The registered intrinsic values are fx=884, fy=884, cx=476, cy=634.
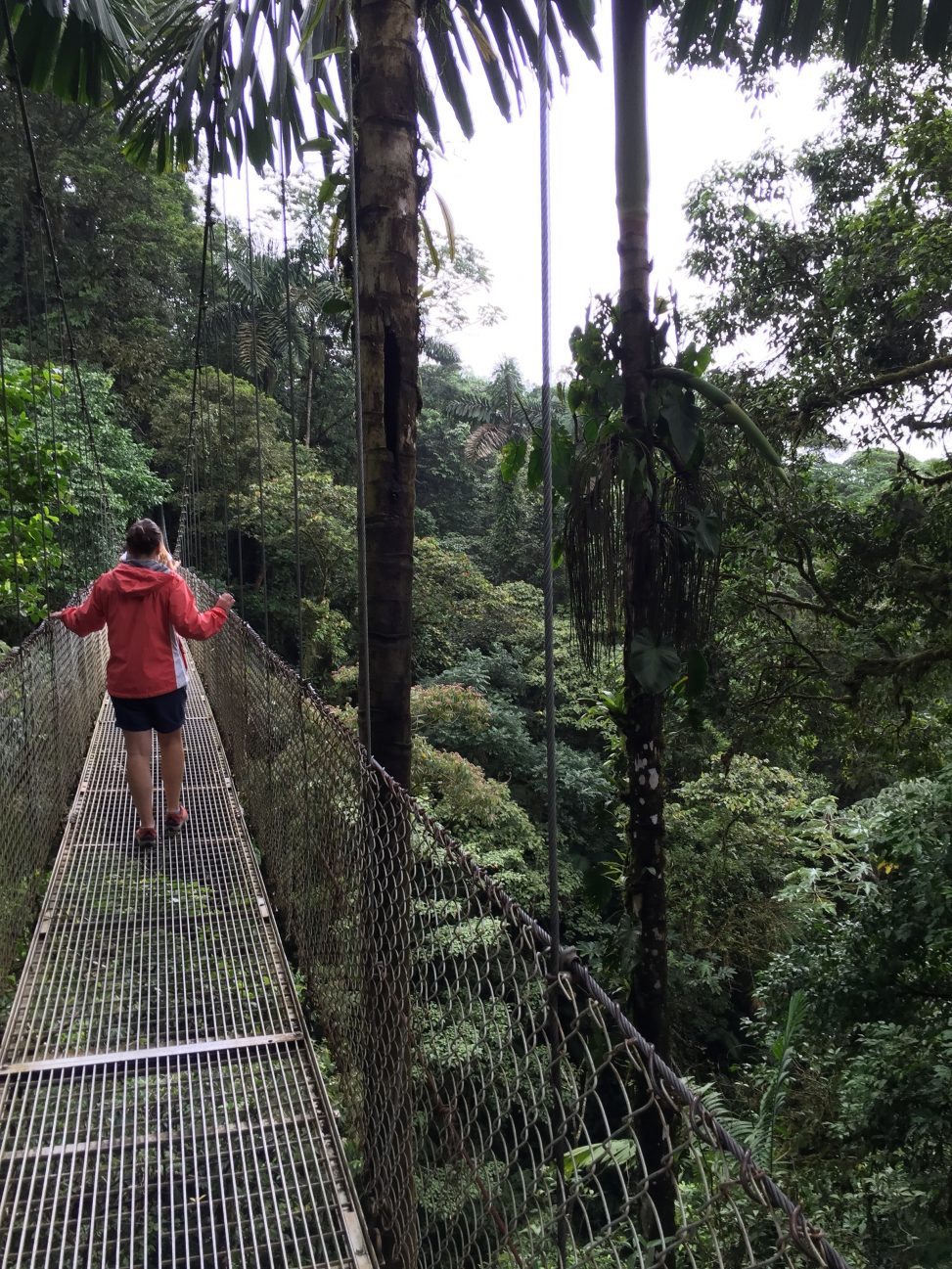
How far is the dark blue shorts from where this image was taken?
2.38 metres

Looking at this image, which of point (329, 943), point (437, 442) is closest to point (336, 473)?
point (437, 442)

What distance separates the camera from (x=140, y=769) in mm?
2377

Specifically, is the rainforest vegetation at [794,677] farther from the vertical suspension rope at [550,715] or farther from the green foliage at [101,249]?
the green foliage at [101,249]

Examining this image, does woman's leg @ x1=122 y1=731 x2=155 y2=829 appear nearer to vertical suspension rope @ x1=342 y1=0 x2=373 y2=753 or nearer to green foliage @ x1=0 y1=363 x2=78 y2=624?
vertical suspension rope @ x1=342 y1=0 x2=373 y2=753

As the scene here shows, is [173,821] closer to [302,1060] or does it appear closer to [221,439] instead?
[302,1060]

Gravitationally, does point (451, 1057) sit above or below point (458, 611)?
below

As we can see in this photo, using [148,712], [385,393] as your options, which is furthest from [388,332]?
[148,712]

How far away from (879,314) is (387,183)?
3266 mm

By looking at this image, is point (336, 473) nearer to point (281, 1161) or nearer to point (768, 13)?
point (768, 13)

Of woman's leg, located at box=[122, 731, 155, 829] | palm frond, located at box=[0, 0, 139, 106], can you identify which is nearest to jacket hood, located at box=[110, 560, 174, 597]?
woman's leg, located at box=[122, 731, 155, 829]

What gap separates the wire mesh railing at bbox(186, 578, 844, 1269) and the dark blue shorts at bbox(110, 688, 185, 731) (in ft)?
0.84

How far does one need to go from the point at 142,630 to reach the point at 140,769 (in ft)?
1.23

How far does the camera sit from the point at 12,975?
1.86m

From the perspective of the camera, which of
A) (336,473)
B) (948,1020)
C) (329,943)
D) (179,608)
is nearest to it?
(329,943)
